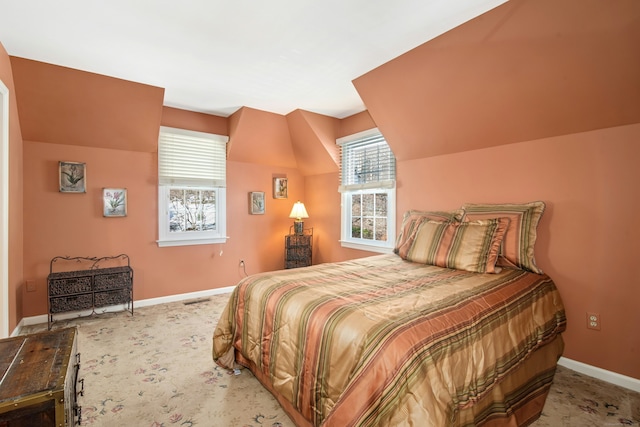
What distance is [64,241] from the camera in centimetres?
334

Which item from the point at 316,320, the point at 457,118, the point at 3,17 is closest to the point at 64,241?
the point at 3,17

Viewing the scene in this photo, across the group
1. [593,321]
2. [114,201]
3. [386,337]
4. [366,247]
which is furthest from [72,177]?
[593,321]

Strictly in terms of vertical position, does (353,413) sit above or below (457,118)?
below

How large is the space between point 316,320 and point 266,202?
3379 millimetres

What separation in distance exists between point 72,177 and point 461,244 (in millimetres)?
4069

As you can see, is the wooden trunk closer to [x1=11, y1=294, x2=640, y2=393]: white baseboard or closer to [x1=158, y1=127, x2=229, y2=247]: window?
[x1=11, y1=294, x2=640, y2=393]: white baseboard

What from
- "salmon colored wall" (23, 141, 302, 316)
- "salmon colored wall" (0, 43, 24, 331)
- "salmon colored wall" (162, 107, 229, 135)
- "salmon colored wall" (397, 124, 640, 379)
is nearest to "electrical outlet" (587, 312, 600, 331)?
"salmon colored wall" (397, 124, 640, 379)

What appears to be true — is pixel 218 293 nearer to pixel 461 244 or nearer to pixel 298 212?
pixel 298 212

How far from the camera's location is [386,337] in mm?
1270

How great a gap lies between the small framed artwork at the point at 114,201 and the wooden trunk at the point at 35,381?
8.27 ft

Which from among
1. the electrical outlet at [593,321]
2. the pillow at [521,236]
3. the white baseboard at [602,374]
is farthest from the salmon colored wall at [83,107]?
the white baseboard at [602,374]

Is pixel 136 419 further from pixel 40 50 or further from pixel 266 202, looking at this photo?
pixel 266 202

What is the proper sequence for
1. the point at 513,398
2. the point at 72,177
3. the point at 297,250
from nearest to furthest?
1. the point at 513,398
2. the point at 72,177
3. the point at 297,250

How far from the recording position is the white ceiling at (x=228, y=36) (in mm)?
1963
